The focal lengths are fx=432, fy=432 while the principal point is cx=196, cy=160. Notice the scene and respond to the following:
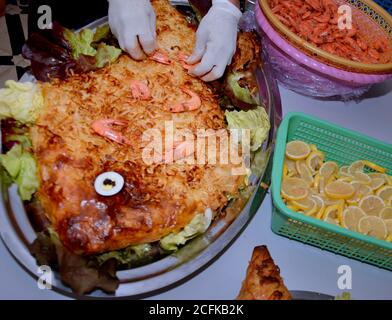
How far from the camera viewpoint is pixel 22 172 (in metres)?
1.57

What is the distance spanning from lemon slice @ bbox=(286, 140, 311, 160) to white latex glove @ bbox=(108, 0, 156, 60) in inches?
29.6

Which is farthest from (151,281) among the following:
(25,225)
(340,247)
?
(340,247)

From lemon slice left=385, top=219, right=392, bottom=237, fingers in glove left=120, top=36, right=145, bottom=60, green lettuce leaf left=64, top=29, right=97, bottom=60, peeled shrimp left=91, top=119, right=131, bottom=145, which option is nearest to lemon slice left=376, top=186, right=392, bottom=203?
A: lemon slice left=385, top=219, right=392, bottom=237

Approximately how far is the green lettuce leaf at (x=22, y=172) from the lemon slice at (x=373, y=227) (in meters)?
1.24

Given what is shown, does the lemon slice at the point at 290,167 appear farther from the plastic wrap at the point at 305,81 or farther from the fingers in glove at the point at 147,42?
the fingers in glove at the point at 147,42

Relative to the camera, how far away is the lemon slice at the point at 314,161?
1.84m

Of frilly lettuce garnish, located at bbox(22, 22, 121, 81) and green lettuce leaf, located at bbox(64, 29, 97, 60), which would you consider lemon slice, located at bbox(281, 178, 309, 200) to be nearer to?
frilly lettuce garnish, located at bbox(22, 22, 121, 81)

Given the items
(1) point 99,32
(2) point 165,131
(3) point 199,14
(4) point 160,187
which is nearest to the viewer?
(4) point 160,187

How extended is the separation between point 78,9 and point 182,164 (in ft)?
4.51

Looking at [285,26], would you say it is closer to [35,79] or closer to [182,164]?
[182,164]

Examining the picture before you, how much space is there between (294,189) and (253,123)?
35 cm

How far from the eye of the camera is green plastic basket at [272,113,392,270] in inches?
60.8

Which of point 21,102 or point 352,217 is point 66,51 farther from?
point 352,217

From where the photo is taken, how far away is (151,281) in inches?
57.6
